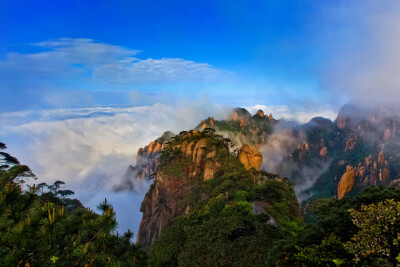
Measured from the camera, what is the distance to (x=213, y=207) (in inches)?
1320

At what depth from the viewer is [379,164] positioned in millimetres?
101062

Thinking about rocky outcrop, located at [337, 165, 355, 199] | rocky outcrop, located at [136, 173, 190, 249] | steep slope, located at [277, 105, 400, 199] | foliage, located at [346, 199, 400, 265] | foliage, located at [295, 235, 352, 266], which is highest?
steep slope, located at [277, 105, 400, 199]

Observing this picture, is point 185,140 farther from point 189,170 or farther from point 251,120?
point 251,120

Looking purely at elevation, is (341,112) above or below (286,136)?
above

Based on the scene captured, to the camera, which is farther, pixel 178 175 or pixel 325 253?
pixel 178 175

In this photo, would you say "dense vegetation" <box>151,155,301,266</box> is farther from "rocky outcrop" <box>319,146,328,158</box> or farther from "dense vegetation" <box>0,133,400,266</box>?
"rocky outcrop" <box>319,146,328,158</box>

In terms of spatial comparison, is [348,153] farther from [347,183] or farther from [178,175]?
[178,175]

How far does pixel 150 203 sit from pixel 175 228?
2667 centimetres

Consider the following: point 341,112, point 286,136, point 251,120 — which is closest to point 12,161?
point 251,120

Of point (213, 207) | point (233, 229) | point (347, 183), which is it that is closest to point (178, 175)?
point (213, 207)

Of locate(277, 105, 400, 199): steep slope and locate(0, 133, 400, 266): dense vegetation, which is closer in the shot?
locate(0, 133, 400, 266): dense vegetation

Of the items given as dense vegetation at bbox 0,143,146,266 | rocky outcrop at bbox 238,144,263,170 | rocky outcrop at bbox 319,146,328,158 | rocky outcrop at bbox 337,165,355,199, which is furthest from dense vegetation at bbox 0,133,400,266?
rocky outcrop at bbox 319,146,328,158

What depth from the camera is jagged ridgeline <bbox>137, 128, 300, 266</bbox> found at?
25297 millimetres

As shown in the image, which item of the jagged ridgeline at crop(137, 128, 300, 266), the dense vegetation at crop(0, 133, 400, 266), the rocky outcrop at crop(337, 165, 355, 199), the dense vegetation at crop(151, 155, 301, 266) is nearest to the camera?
the dense vegetation at crop(0, 133, 400, 266)
